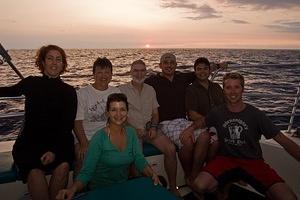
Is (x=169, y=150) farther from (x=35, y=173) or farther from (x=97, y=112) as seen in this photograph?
(x=35, y=173)

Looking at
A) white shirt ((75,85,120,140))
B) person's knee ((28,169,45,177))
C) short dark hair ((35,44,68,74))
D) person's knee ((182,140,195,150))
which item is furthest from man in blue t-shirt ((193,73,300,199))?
short dark hair ((35,44,68,74))

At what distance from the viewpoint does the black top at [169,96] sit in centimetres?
410

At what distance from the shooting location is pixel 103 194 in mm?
2096

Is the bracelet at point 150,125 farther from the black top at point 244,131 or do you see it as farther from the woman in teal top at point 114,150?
the woman in teal top at point 114,150

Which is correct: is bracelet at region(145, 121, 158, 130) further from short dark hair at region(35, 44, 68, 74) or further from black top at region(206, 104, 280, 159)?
short dark hair at region(35, 44, 68, 74)

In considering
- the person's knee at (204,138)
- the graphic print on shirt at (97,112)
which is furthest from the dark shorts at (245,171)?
the graphic print on shirt at (97,112)

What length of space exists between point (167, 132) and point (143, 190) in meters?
1.77

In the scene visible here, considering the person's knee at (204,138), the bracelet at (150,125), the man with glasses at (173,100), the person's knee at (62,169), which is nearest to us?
the person's knee at (62,169)

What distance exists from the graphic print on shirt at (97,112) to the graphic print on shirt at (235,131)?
134 cm

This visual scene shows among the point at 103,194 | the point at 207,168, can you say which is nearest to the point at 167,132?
the point at 207,168

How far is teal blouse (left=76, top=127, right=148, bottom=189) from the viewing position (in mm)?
2646

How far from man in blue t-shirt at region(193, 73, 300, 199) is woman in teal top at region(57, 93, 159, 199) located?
0.74m

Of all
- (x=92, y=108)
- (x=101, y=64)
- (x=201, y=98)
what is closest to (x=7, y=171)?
(x=92, y=108)

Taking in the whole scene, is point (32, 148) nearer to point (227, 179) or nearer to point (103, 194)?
point (103, 194)
